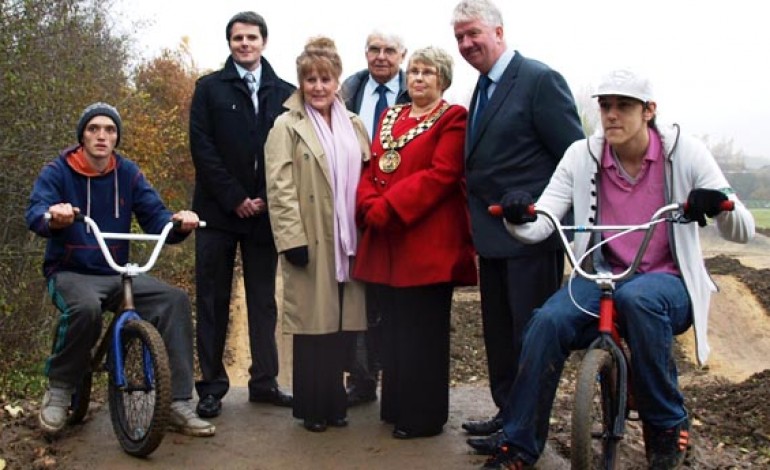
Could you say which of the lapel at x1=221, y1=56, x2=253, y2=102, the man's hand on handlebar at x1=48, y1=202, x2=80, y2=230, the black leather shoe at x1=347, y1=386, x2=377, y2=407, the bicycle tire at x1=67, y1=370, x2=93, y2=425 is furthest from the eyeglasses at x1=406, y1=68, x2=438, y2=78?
the bicycle tire at x1=67, y1=370, x2=93, y2=425

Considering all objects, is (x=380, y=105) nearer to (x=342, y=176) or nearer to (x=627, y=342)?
(x=342, y=176)

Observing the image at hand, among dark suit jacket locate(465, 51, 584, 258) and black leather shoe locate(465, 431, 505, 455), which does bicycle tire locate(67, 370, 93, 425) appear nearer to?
black leather shoe locate(465, 431, 505, 455)

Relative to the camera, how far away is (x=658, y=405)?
4.48 m

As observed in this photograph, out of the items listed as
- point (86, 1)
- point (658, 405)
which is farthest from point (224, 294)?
point (86, 1)

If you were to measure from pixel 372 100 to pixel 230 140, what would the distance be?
996 millimetres

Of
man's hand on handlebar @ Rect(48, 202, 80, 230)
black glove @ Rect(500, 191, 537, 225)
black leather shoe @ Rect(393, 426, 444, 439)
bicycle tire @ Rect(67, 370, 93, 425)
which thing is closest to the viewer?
black glove @ Rect(500, 191, 537, 225)

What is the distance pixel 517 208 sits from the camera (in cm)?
448

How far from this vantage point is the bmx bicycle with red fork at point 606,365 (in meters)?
4.13

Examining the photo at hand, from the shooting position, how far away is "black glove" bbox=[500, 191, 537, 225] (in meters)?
4.48

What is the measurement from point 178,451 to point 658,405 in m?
2.48

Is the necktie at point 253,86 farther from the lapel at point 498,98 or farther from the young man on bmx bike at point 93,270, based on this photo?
the lapel at point 498,98

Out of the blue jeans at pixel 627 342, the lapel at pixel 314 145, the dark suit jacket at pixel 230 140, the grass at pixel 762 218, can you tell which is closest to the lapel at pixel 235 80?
the dark suit jacket at pixel 230 140

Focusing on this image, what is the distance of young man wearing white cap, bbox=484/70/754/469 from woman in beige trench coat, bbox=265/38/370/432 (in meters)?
1.19

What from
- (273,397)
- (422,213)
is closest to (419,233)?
(422,213)
